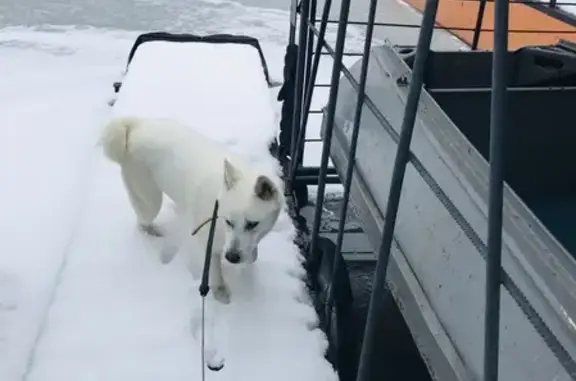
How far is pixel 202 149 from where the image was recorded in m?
2.06

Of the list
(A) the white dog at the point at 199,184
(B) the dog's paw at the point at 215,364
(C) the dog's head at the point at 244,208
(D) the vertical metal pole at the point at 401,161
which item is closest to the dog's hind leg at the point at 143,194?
(A) the white dog at the point at 199,184

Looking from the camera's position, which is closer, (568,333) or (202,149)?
(568,333)

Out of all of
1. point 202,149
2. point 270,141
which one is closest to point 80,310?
point 202,149

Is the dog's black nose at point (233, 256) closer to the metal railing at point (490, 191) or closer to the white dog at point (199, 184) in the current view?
the white dog at point (199, 184)

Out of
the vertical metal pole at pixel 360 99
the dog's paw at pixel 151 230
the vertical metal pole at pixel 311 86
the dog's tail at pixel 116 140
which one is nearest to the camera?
the vertical metal pole at pixel 360 99

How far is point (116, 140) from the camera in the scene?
6.84 feet

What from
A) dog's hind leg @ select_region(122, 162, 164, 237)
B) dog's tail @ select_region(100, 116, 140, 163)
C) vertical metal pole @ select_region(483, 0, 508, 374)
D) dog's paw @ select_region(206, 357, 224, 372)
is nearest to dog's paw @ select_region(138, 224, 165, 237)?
dog's hind leg @ select_region(122, 162, 164, 237)

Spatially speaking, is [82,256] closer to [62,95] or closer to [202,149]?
[202,149]

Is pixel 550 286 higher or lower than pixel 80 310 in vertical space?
higher

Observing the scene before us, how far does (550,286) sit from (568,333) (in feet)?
0.38

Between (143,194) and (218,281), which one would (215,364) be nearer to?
(218,281)

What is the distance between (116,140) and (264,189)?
23.0 inches

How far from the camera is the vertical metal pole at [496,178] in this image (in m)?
0.84

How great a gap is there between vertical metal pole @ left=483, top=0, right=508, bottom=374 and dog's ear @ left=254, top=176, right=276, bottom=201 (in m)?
0.89
